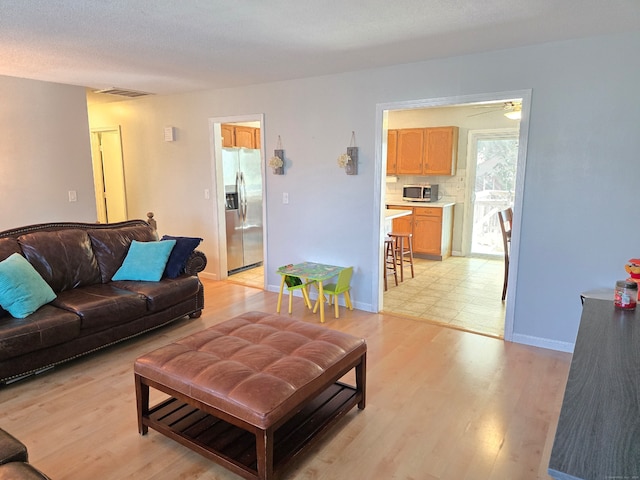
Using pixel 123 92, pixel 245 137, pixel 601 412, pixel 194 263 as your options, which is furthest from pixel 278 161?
pixel 601 412

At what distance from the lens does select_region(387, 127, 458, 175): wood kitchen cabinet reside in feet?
21.8

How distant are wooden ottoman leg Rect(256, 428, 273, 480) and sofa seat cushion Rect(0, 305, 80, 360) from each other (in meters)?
1.92

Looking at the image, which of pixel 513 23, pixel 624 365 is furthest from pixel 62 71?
pixel 624 365

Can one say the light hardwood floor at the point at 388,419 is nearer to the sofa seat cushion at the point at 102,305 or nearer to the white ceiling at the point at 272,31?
the sofa seat cushion at the point at 102,305

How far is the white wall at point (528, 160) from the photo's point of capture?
9.99ft

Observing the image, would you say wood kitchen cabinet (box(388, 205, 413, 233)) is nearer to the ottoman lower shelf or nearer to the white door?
the white door

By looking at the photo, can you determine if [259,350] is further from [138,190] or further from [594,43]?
[138,190]

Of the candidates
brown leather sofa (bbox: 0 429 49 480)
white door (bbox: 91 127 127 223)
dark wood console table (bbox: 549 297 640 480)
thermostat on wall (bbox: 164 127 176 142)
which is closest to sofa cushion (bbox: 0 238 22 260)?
brown leather sofa (bbox: 0 429 49 480)

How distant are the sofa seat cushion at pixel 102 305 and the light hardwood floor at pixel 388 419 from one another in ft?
1.01

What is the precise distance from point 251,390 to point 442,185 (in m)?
6.00

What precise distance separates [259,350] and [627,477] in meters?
1.71

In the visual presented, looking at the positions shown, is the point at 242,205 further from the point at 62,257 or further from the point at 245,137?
the point at 62,257

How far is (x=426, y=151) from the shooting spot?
22.5 feet

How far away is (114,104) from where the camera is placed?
6.03m
